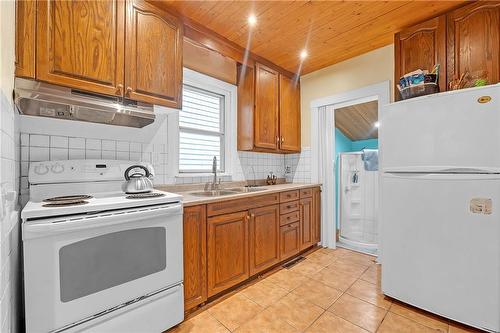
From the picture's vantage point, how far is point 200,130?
100.0 inches

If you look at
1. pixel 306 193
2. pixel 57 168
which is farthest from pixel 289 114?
pixel 57 168

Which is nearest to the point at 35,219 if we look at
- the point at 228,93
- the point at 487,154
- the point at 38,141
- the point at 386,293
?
the point at 38,141

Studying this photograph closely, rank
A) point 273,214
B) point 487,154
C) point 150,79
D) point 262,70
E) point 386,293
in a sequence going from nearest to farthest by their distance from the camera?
point 487,154
point 150,79
point 386,293
point 273,214
point 262,70

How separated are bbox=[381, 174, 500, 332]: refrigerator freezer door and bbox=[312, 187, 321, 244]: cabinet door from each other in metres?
1.17

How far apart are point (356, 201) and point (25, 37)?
3.77 m

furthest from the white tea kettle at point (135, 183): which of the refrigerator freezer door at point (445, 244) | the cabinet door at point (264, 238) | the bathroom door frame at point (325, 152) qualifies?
the bathroom door frame at point (325, 152)

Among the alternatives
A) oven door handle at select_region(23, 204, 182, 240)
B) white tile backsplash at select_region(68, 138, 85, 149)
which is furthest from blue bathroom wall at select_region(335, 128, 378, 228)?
white tile backsplash at select_region(68, 138, 85, 149)

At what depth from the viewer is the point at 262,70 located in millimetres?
2752

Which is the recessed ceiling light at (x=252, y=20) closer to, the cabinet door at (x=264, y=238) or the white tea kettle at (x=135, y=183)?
the white tea kettle at (x=135, y=183)

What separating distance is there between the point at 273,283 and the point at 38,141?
217 cm

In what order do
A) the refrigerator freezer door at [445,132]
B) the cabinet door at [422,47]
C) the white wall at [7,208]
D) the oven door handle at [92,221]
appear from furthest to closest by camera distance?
the cabinet door at [422,47]
the refrigerator freezer door at [445,132]
the oven door handle at [92,221]
the white wall at [7,208]

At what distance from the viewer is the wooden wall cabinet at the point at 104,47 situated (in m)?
1.25

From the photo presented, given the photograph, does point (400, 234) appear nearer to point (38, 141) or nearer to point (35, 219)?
point (35, 219)

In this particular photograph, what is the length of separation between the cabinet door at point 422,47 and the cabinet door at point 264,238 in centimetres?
181
